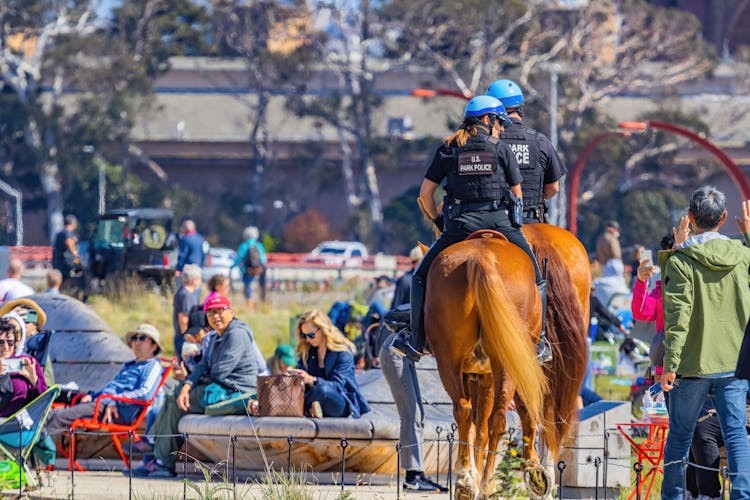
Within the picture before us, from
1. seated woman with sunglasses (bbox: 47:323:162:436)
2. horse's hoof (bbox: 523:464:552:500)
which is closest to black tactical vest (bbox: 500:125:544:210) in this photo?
horse's hoof (bbox: 523:464:552:500)

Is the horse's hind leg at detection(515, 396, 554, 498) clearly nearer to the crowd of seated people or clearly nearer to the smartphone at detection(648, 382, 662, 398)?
the smartphone at detection(648, 382, 662, 398)

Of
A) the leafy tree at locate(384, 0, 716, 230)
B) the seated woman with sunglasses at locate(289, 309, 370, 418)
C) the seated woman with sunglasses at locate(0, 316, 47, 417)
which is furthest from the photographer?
the leafy tree at locate(384, 0, 716, 230)

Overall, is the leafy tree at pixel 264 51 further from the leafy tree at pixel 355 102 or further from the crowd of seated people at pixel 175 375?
the crowd of seated people at pixel 175 375

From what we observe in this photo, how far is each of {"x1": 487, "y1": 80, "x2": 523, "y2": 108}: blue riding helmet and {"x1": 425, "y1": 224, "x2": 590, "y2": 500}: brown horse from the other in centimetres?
132

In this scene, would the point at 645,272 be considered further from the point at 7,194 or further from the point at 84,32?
the point at 84,32

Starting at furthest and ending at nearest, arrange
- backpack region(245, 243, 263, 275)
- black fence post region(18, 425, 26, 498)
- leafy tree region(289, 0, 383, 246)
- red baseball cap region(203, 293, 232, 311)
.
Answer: leafy tree region(289, 0, 383, 246)
backpack region(245, 243, 263, 275)
red baseball cap region(203, 293, 232, 311)
black fence post region(18, 425, 26, 498)

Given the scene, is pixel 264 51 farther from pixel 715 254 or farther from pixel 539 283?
pixel 715 254

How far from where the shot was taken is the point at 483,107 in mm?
10062

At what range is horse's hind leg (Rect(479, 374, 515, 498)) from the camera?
9523 mm

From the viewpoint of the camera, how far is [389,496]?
Answer: 11016mm

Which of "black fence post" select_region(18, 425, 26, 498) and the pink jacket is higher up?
the pink jacket

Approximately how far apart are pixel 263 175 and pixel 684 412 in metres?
61.2

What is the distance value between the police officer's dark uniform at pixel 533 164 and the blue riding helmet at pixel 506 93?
0.46 ft

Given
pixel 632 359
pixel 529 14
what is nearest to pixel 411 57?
pixel 529 14
